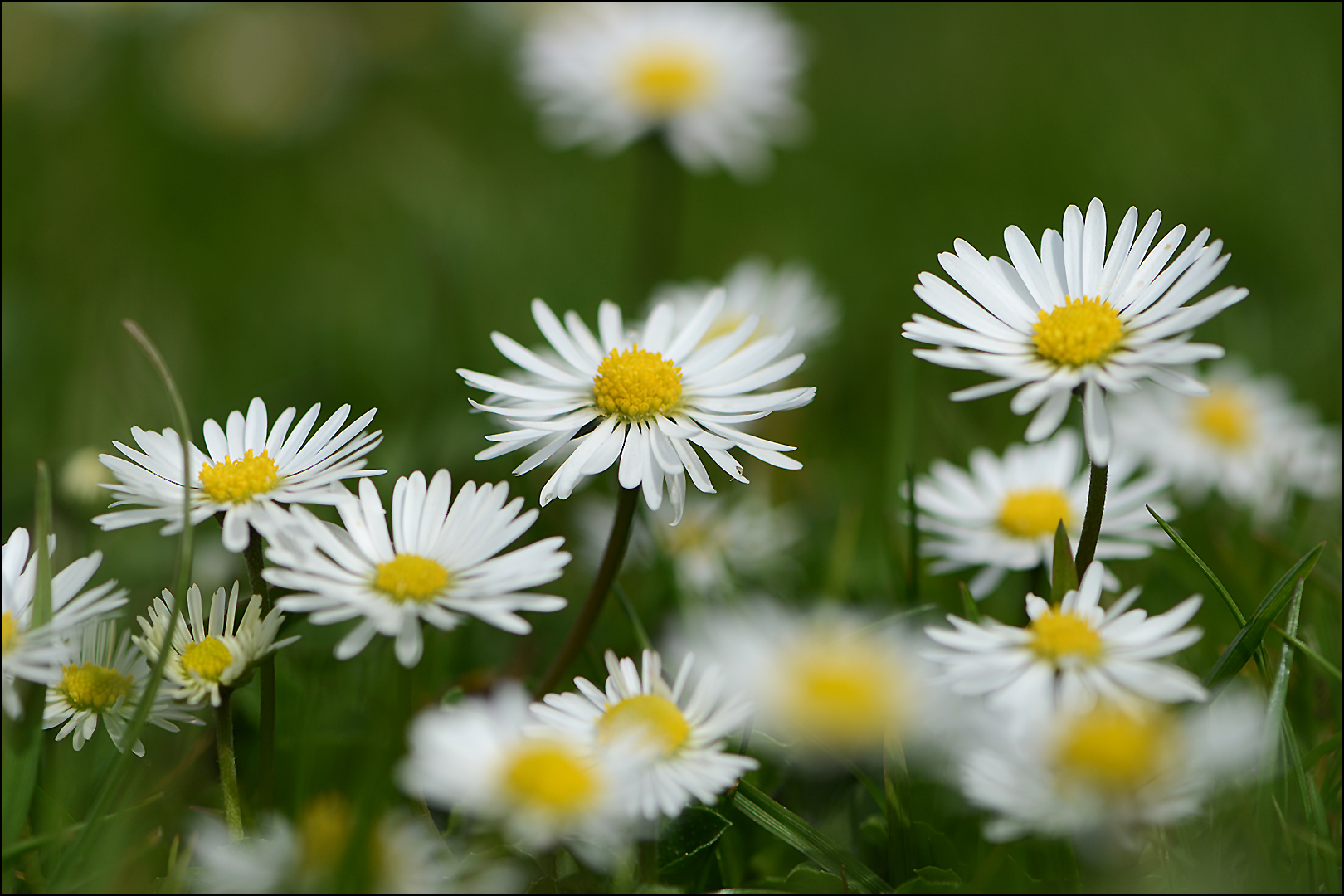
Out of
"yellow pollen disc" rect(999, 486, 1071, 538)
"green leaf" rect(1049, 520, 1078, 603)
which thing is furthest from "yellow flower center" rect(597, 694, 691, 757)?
"yellow pollen disc" rect(999, 486, 1071, 538)

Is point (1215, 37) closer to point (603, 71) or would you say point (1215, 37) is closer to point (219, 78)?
point (603, 71)

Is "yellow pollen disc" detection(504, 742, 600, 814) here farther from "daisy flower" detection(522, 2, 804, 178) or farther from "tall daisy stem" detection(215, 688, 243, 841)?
"daisy flower" detection(522, 2, 804, 178)

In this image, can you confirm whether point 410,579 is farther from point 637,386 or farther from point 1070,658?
point 1070,658

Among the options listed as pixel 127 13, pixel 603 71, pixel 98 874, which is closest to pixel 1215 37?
pixel 603 71

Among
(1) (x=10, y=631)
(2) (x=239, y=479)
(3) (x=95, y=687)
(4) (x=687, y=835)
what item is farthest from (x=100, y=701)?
A: (4) (x=687, y=835)

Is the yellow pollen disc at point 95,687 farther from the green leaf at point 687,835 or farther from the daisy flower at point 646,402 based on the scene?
the green leaf at point 687,835
